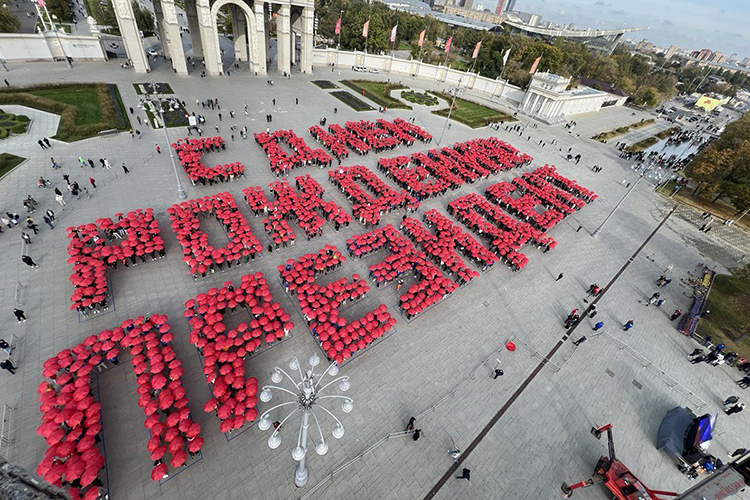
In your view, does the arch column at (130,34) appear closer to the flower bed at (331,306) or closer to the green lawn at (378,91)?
the green lawn at (378,91)

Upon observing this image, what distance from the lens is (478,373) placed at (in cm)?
1777

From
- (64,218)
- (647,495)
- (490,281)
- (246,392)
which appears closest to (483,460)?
(647,495)

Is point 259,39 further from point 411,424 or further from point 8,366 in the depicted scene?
point 411,424

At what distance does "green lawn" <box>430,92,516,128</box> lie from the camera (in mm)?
53184

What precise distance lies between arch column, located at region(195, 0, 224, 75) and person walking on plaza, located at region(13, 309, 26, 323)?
4663 cm

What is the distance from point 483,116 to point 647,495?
56.7m

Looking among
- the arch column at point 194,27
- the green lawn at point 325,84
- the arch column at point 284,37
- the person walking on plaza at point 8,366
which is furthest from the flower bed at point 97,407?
the arch column at point 194,27

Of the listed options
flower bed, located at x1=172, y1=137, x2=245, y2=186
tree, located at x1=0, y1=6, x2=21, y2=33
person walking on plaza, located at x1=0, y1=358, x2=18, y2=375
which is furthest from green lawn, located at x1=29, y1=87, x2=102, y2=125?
person walking on plaza, located at x1=0, y1=358, x2=18, y2=375

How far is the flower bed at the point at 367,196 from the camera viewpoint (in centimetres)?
2630

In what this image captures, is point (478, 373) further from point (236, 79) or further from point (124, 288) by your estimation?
point (236, 79)

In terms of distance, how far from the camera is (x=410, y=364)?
1758cm

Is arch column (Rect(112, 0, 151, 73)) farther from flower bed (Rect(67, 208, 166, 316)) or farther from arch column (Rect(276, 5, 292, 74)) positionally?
flower bed (Rect(67, 208, 166, 316))

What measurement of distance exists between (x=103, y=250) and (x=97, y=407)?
1014 centimetres

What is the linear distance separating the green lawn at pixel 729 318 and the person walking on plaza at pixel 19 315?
4189 centimetres
